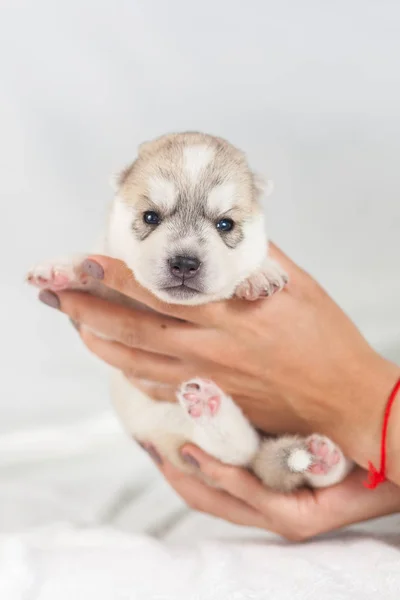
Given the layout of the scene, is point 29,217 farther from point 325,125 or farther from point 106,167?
point 325,125

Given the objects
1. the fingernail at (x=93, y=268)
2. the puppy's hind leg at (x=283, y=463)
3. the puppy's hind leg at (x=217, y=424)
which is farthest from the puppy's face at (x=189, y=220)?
the puppy's hind leg at (x=283, y=463)

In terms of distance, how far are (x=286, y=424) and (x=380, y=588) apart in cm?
83

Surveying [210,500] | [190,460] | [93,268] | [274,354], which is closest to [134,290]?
[93,268]

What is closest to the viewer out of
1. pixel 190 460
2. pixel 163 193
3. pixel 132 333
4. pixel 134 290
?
pixel 163 193

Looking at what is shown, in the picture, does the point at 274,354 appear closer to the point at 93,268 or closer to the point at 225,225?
the point at 225,225

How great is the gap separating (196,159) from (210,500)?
139 cm

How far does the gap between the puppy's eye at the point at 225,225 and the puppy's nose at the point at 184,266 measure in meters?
0.24

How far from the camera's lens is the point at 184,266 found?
2.11 m

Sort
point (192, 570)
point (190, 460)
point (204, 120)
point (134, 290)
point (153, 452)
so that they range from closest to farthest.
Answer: point (192, 570)
point (134, 290)
point (190, 460)
point (153, 452)
point (204, 120)

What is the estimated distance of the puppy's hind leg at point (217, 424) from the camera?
7.60 feet

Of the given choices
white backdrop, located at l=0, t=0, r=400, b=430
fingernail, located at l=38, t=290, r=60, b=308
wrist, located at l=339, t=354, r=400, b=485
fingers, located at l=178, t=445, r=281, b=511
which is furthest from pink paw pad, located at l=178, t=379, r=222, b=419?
white backdrop, located at l=0, t=0, r=400, b=430

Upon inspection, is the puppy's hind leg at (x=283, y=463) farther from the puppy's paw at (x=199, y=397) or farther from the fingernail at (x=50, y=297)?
the fingernail at (x=50, y=297)

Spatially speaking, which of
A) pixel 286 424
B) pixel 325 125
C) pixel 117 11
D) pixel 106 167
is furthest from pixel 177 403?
pixel 117 11

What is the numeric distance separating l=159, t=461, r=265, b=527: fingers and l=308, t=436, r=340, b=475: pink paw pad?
341mm
